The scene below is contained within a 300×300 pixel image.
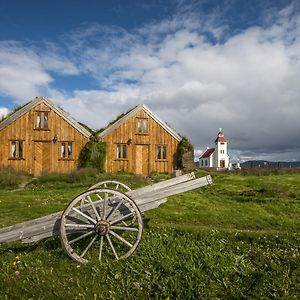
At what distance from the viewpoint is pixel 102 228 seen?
7031 millimetres

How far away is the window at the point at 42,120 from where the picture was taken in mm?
30125

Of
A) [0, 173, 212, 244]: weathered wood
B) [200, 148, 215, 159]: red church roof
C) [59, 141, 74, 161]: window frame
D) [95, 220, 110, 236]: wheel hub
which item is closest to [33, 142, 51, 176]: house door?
[59, 141, 74, 161]: window frame

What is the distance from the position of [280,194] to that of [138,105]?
58.0 ft

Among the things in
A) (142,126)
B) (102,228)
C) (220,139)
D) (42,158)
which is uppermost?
(220,139)

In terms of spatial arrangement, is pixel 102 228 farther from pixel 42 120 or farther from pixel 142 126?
pixel 142 126

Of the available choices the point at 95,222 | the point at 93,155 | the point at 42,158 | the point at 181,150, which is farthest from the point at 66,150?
the point at 95,222

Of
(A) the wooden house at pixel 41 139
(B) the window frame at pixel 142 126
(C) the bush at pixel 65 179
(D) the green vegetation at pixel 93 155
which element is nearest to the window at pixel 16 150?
(A) the wooden house at pixel 41 139

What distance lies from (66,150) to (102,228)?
24.3m

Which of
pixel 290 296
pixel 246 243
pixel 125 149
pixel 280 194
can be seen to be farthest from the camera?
pixel 125 149

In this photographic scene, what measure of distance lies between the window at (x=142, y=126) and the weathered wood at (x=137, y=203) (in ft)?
78.6

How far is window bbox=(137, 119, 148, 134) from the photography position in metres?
32.3

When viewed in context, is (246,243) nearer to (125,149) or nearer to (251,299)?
(251,299)

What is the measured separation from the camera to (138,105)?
32.4 metres

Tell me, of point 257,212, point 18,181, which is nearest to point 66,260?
point 257,212
